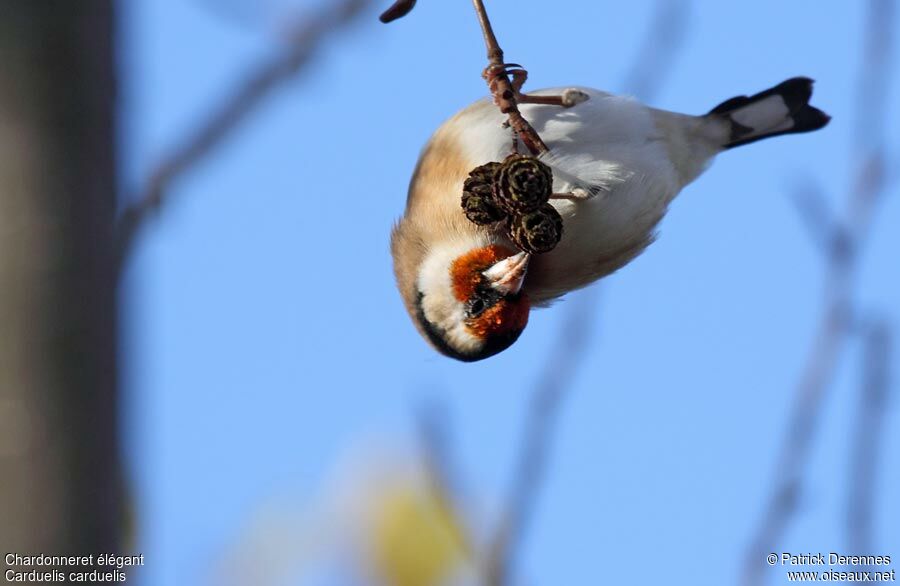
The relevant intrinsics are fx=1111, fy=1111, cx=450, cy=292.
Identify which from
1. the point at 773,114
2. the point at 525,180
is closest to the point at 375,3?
the point at 525,180

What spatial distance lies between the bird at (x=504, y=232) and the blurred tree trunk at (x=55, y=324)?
6.43 feet

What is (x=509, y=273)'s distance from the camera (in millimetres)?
2924

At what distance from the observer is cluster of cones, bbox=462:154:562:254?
2.32 m

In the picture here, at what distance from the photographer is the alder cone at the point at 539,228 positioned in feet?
7.82

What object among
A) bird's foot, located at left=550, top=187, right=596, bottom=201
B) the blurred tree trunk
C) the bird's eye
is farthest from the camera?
the bird's eye

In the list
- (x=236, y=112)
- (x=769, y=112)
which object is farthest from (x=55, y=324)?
(x=769, y=112)

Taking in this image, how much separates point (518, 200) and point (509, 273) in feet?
1.99

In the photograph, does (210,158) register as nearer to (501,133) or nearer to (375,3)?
(375,3)

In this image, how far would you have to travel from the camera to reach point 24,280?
2.67 ft

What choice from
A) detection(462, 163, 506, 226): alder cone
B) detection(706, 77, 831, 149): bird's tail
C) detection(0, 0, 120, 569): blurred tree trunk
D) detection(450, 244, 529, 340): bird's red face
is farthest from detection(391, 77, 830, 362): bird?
detection(0, 0, 120, 569): blurred tree trunk

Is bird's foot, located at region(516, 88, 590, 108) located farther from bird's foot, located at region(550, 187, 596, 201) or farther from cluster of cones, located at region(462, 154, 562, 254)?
cluster of cones, located at region(462, 154, 562, 254)

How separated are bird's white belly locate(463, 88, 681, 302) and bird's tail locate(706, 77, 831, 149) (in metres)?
0.57

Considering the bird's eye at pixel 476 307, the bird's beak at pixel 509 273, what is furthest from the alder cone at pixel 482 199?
the bird's eye at pixel 476 307

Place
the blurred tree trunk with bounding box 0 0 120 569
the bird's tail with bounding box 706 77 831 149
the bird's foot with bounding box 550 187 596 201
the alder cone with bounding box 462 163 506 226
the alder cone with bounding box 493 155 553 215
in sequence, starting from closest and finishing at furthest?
the blurred tree trunk with bounding box 0 0 120 569 < the alder cone with bounding box 493 155 553 215 < the alder cone with bounding box 462 163 506 226 < the bird's foot with bounding box 550 187 596 201 < the bird's tail with bounding box 706 77 831 149
